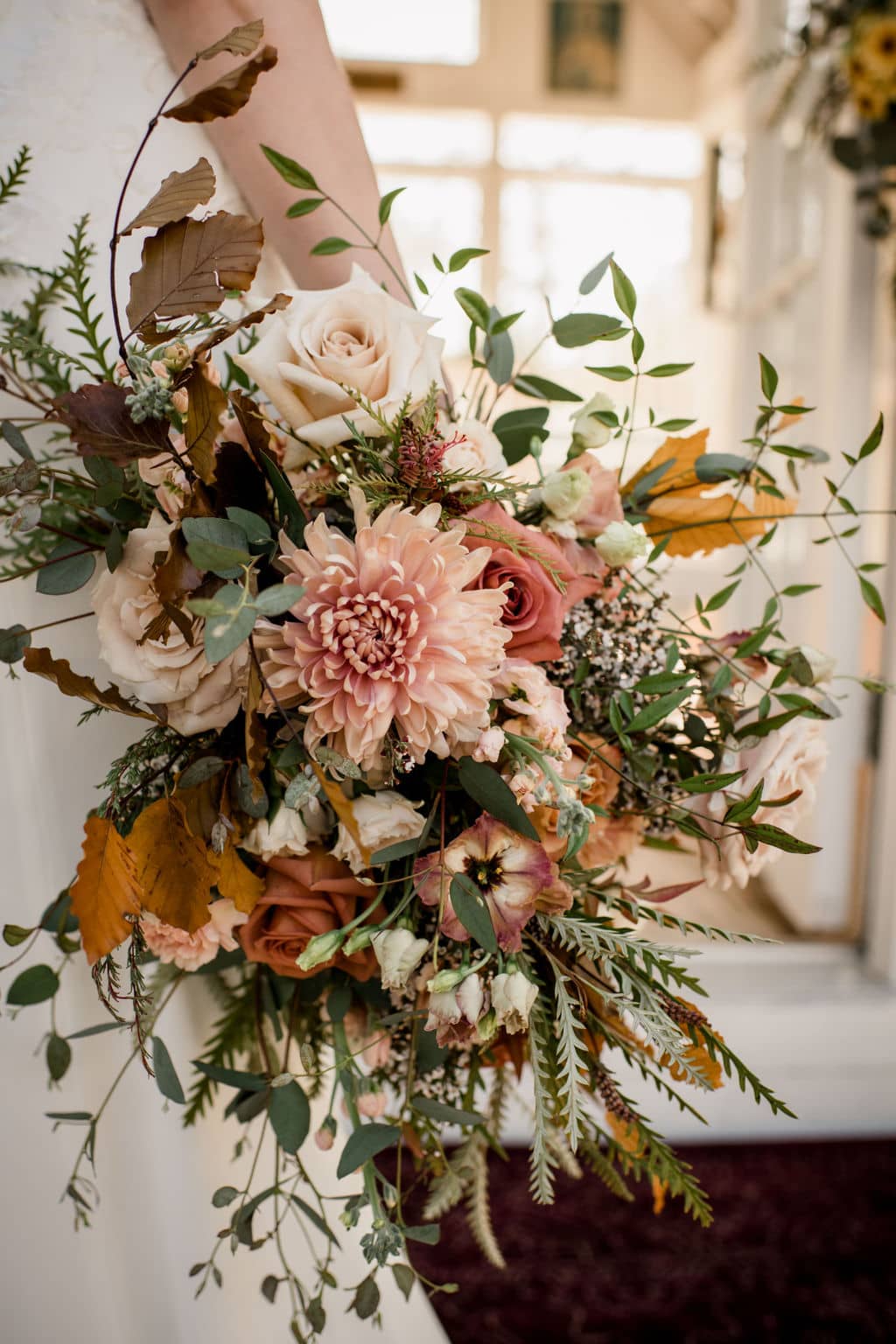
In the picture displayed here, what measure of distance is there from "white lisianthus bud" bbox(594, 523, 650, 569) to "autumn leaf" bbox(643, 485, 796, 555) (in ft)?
0.32

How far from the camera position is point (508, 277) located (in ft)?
14.1

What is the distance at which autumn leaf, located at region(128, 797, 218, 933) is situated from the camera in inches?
19.7

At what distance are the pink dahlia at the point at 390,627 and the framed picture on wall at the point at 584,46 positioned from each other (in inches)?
181

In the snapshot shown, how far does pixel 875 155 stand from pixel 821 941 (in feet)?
5.28

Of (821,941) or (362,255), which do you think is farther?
(821,941)

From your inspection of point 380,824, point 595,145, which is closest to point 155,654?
point 380,824

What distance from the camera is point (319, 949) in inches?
19.2

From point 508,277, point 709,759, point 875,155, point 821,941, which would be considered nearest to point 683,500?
point 709,759

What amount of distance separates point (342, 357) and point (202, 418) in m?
0.10

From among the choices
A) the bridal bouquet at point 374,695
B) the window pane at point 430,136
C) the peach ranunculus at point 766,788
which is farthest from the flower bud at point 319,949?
the window pane at point 430,136

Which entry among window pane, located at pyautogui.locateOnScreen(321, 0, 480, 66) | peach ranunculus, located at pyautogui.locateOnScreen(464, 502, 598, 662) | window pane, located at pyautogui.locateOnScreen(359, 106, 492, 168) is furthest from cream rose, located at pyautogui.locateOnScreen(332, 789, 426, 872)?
window pane, located at pyautogui.locateOnScreen(321, 0, 480, 66)

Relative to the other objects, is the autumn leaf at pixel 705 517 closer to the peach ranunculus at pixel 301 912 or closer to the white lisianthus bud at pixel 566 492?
the white lisianthus bud at pixel 566 492

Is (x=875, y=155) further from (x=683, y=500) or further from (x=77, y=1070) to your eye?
(x=77, y=1070)

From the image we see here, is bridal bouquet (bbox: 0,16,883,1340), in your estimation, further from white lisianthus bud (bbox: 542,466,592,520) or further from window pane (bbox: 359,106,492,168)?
window pane (bbox: 359,106,492,168)
